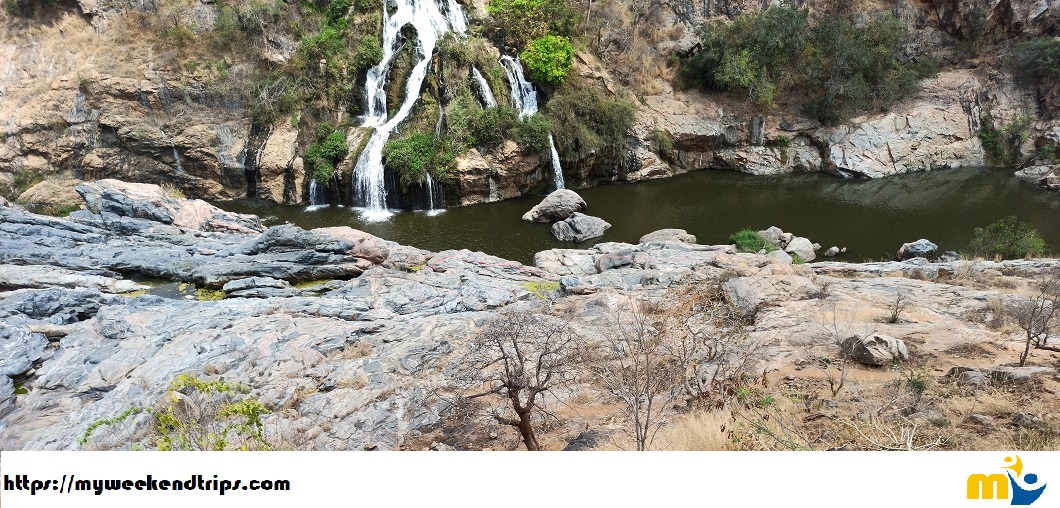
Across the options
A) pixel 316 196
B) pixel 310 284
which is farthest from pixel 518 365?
pixel 316 196

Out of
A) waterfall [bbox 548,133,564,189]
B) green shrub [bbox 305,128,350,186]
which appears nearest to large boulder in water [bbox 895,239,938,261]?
waterfall [bbox 548,133,564,189]

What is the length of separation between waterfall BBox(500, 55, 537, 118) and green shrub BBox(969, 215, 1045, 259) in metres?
14.7

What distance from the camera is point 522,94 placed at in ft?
73.8

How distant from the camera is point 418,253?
44.7ft

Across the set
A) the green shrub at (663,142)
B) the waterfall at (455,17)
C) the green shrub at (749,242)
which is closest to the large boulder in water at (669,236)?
the green shrub at (749,242)

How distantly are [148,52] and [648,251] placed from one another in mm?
20431

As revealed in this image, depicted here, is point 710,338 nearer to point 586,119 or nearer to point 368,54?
point 586,119

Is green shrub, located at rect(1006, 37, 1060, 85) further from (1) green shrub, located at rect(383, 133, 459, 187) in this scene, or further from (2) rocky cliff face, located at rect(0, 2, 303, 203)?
(2) rocky cliff face, located at rect(0, 2, 303, 203)

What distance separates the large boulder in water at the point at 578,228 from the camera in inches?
692

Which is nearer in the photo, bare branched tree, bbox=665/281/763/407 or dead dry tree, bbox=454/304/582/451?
dead dry tree, bbox=454/304/582/451

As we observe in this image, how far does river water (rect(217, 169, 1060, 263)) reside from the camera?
17328 millimetres

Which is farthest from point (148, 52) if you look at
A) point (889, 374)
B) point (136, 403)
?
point (889, 374)

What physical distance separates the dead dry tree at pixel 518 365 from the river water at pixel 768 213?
26.6ft
